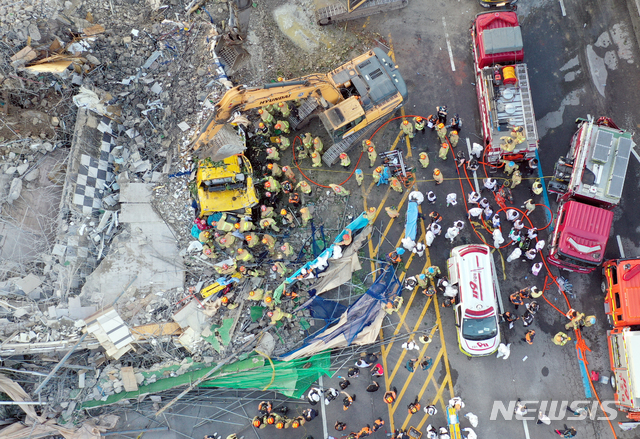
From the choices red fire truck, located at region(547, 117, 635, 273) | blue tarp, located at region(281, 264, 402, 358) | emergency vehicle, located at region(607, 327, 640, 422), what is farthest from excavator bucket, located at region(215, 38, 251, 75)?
emergency vehicle, located at region(607, 327, 640, 422)

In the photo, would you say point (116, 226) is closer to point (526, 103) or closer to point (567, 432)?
point (526, 103)

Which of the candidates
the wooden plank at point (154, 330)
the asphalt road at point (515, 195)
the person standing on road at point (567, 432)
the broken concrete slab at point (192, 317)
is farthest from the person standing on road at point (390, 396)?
the wooden plank at point (154, 330)

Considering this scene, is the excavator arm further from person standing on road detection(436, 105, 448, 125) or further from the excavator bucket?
person standing on road detection(436, 105, 448, 125)

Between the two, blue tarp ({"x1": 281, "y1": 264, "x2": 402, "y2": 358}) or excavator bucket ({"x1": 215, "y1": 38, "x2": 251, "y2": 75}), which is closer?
blue tarp ({"x1": 281, "y1": 264, "x2": 402, "y2": 358})

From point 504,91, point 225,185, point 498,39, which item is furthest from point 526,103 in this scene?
point 225,185

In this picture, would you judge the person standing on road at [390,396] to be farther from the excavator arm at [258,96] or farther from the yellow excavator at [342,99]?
the excavator arm at [258,96]

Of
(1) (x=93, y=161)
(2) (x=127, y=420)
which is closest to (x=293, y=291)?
(2) (x=127, y=420)
